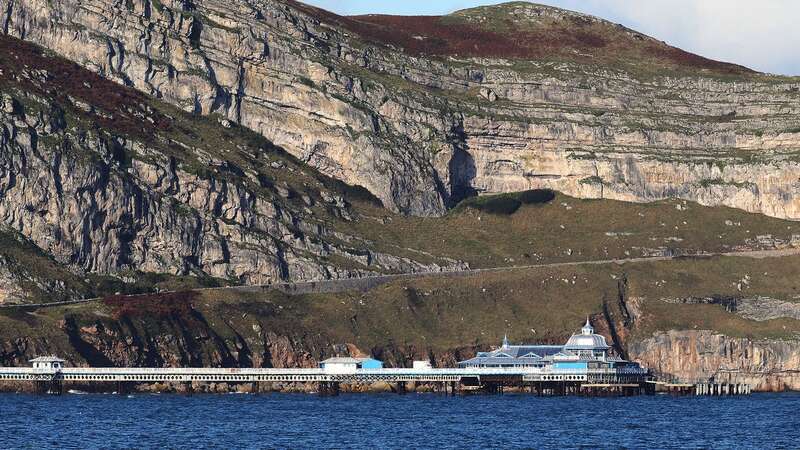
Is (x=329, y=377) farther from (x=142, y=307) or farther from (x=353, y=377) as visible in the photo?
(x=142, y=307)

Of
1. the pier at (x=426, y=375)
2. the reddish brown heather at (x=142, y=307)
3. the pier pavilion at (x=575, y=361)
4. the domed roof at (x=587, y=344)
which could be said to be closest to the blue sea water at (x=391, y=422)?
the pier at (x=426, y=375)

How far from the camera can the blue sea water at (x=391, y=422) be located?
136250mm

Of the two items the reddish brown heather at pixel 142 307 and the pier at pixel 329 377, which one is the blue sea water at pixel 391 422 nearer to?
the pier at pixel 329 377

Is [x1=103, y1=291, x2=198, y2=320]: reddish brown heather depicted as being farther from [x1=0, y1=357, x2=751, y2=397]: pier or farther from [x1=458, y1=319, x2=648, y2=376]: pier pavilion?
[x1=458, y1=319, x2=648, y2=376]: pier pavilion

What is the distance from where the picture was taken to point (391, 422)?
505 ft

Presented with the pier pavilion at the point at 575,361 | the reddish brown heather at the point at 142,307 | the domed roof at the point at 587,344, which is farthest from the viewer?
the domed roof at the point at 587,344

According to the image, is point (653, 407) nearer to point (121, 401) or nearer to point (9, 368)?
point (121, 401)

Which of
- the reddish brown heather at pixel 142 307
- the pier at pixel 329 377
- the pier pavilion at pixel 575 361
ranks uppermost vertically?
the reddish brown heather at pixel 142 307

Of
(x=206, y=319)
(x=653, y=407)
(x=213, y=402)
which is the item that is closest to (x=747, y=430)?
(x=653, y=407)

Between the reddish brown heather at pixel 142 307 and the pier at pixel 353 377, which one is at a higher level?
the reddish brown heather at pixel 142 307

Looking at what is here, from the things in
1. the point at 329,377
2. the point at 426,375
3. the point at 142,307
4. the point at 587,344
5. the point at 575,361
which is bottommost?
the point at 329,377

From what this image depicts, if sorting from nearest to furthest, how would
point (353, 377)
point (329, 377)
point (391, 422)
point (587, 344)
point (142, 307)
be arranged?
point (391, 422), point (329, 377), point (353, 377), point (142, 307), point (587, 344)

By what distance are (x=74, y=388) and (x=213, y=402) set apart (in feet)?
63.5

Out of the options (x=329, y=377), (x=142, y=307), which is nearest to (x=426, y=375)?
(x=329, y=377)
